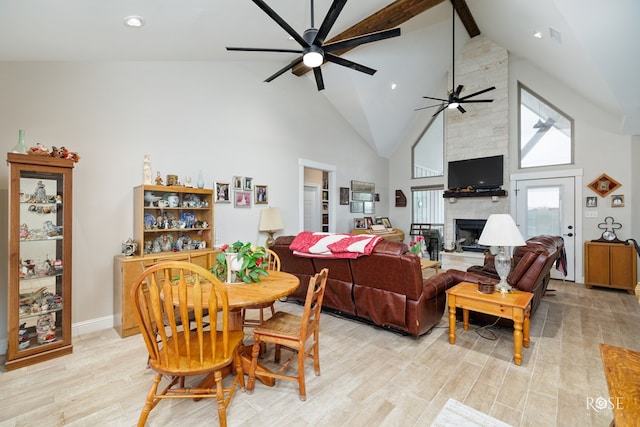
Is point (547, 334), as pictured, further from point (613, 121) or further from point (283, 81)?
point (283, 81)

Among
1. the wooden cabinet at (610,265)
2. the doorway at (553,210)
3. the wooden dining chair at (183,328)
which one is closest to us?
the wooden dining chair at (183,328)

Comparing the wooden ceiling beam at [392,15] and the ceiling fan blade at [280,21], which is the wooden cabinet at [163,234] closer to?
the ceiling fan blade at [280,21]

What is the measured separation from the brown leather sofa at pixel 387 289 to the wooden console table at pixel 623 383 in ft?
5.05

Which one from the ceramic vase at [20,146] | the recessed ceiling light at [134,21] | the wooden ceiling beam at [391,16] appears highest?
the wooden ceiling beam at [391,16]

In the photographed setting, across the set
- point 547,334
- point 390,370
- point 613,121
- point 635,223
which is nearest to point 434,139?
point 613,121

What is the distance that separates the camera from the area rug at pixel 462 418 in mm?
1737

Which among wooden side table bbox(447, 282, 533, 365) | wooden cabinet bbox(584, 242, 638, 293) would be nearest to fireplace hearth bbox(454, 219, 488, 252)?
wooden cabinet bbox(584, 242, 638, 293)

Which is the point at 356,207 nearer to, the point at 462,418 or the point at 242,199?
the point at 242,199

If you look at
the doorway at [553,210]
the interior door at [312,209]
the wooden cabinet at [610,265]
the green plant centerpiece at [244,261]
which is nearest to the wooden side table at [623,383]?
the green plant centerpiece at [244,261]

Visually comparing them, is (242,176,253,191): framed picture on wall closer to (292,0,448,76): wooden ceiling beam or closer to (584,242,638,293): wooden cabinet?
(292,0,448,76): wooden ceiling beam

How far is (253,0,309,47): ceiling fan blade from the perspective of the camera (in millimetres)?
2090

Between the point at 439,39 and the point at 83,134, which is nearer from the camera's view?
the point at 83,134

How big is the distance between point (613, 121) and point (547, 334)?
4.32 metres

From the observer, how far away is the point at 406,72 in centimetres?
590
